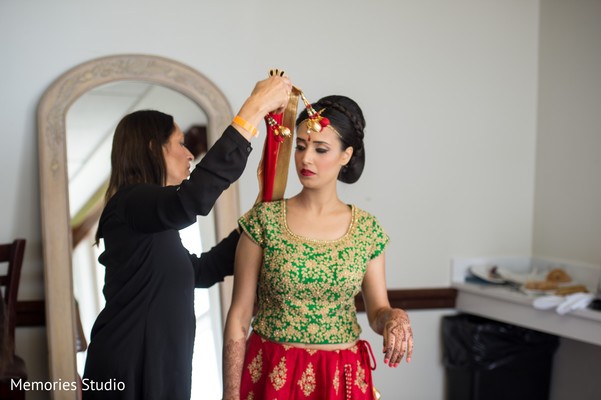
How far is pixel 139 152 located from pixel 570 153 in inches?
96.0

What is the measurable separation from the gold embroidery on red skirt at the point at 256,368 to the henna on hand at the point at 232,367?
0.06 metres

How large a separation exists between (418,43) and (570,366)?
5.87 feet

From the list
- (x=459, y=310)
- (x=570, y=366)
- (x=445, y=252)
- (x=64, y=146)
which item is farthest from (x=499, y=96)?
(x=64, y=146)

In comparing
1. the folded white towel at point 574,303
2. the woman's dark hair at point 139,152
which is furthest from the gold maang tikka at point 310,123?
the folded white towel at point 574,303

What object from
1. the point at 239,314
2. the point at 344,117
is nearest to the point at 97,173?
the point at 239,314

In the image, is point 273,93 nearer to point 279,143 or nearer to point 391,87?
point 279,143

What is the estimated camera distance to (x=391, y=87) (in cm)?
327

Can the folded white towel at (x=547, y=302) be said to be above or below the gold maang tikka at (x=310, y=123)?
below

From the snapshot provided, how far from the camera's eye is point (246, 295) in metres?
1.80

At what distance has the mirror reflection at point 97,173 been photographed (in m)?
2.51

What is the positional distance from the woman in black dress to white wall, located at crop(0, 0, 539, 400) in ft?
4.21

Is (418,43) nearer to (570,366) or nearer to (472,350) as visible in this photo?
(472,350)

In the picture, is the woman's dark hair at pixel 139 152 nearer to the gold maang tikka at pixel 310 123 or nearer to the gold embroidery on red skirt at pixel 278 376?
the gold maang tikka at pixel 310 123

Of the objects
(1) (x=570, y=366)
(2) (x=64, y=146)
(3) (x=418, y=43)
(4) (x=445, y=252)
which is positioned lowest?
(1) (x=570, y=366)
